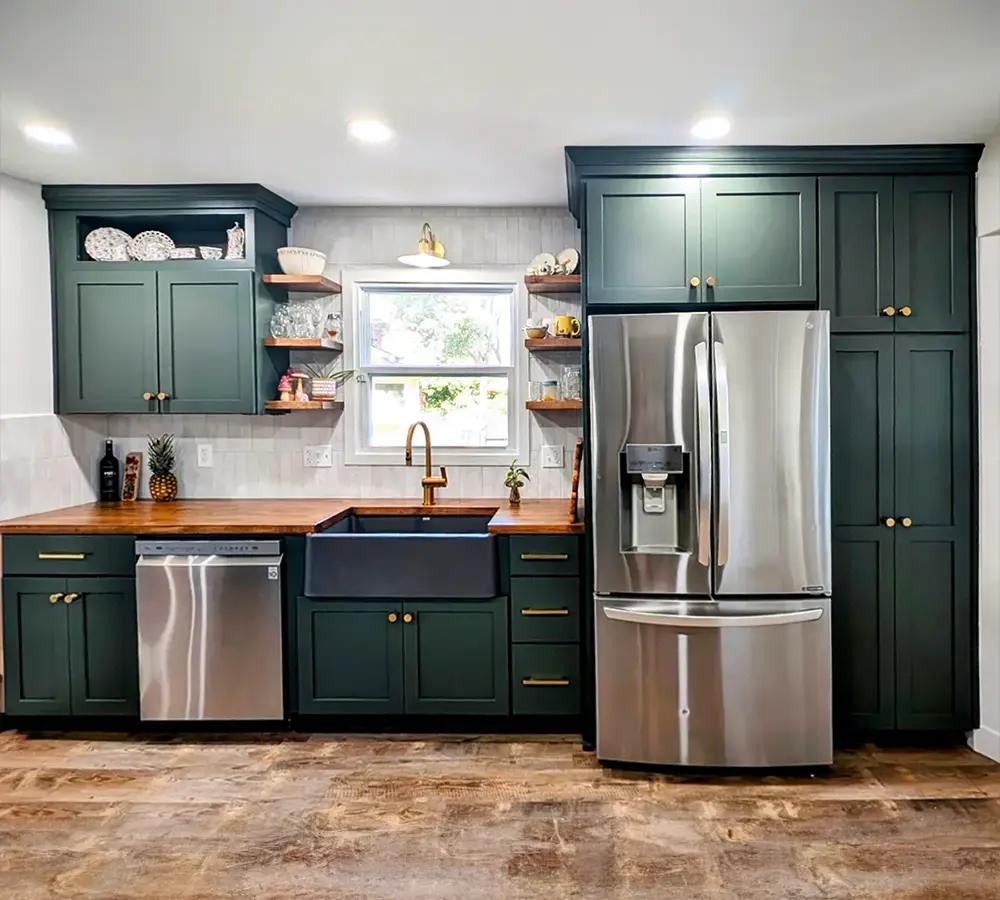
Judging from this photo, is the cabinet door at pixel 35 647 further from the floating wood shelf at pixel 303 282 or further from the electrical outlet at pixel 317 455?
the floating wood shelf at pixel 303 282

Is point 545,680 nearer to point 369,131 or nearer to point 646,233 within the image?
point 646,233

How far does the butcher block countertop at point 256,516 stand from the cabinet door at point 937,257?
1510 mm

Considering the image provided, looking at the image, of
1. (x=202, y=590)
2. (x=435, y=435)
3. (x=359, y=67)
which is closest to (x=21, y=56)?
(x=359, y=67)

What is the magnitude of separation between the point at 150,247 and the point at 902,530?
11.1 feet

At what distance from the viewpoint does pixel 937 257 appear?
2.91 meters

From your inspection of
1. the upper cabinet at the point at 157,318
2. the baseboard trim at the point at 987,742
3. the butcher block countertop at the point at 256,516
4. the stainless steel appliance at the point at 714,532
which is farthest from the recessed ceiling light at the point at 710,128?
the baseboard trim at the point at 987,742

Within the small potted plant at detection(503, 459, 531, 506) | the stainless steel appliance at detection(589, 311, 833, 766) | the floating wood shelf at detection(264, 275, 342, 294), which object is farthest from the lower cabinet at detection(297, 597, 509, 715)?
the floating wood shelf at detection(264, 275, 342, 294)

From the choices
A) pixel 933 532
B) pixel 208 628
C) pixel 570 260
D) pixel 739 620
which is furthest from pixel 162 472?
pixel 933 532

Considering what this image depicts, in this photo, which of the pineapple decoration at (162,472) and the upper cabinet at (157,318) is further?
the pineapple decoration at (162,472)

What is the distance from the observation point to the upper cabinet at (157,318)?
3.40 metres

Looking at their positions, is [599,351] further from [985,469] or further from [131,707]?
[131,707]

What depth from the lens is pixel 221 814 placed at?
2525 mm

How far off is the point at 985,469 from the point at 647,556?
4.39 ft

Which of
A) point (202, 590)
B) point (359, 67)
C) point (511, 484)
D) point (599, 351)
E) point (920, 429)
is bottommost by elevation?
point (202, 590)
